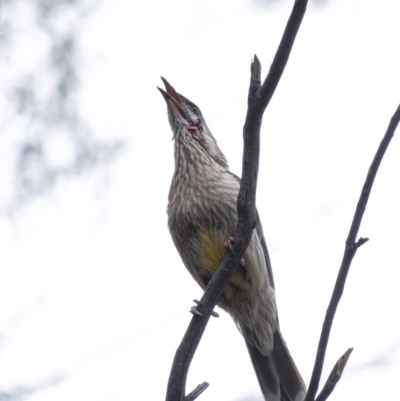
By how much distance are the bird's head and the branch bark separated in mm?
2662

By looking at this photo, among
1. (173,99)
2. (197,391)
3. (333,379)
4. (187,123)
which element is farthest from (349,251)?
(173,99)

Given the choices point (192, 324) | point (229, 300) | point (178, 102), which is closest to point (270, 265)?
point (229, 300)

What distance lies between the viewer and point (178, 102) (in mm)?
6664

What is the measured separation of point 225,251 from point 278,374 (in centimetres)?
131

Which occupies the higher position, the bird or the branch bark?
the bird

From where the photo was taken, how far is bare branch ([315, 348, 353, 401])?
3.29m

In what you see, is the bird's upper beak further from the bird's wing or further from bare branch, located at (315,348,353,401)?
bare branch, located at (315,348,353,401)

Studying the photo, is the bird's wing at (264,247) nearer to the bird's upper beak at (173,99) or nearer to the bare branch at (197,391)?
the bird's upper beak at (173,99)

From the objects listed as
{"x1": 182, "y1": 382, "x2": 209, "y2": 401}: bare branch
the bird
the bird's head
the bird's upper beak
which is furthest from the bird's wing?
{"x1": 182, "y1": 382, "x2": 209, "y2": 401}: bare branch

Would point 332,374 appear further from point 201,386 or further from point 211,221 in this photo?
point 211,221

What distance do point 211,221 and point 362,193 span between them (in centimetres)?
251

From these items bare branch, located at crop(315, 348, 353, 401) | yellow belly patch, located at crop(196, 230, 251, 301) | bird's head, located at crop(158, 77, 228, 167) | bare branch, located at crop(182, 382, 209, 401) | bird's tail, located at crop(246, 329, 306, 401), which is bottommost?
bare branch, located at crop(315, 348, 353, 401)

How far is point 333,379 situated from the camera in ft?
10.9

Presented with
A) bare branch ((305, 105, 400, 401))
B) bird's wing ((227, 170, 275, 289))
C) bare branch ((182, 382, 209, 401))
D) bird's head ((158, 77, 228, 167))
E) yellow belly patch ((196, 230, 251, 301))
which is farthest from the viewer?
bird's head ((158, 77, 228, 167))
